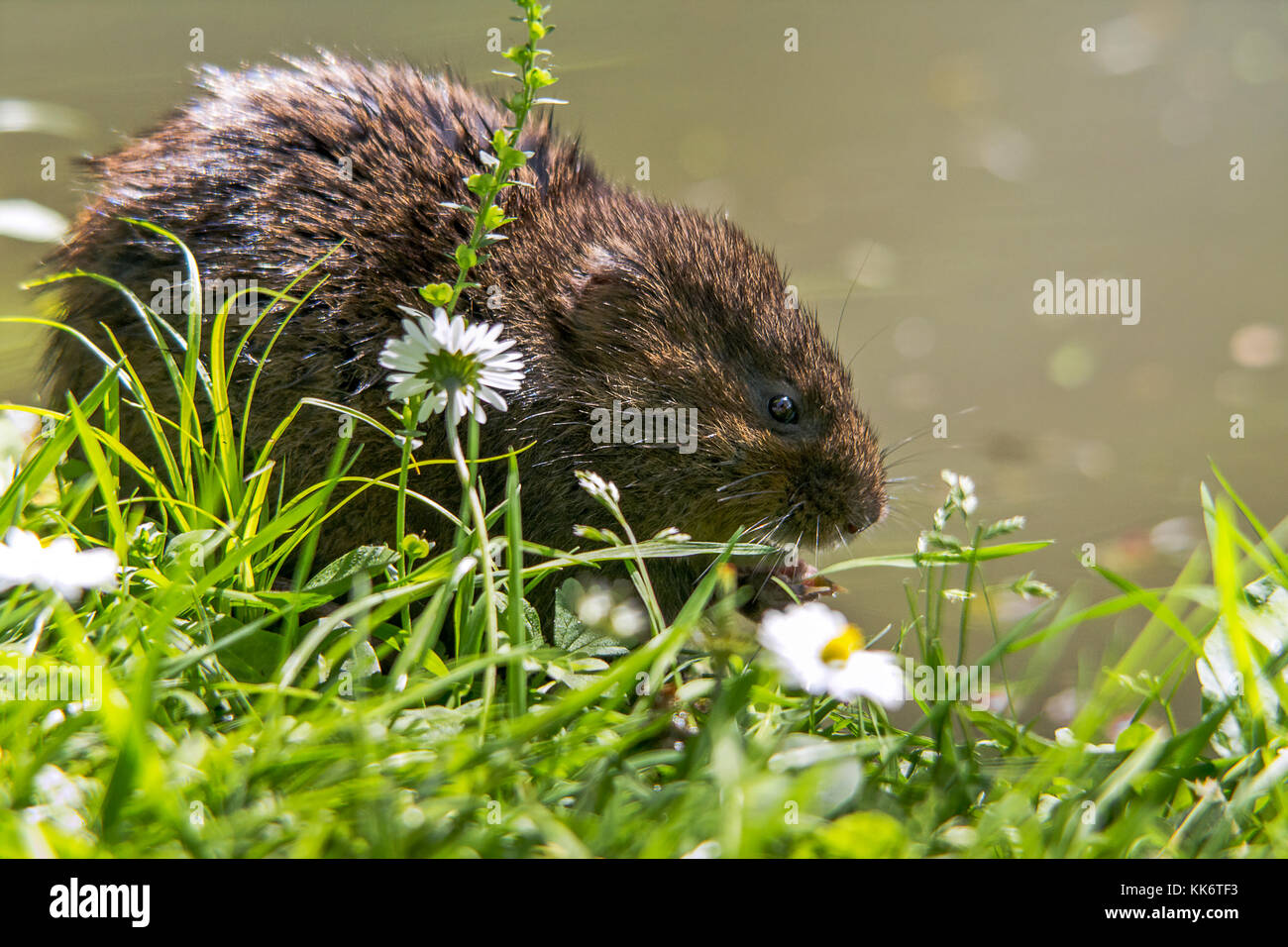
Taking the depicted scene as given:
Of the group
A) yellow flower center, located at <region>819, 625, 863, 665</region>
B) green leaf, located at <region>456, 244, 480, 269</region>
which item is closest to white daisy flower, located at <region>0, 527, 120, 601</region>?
green leaf, located at <region>456, 244, 480, 269</region>

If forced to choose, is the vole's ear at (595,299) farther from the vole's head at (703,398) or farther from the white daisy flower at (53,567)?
the white daisy flower at (53,567)

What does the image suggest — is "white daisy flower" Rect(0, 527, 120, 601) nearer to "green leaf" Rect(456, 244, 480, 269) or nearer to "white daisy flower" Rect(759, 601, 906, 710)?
"green leaf" Rect(456, 244, 480, 269)

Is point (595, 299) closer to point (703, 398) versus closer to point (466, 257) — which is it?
point (703, 398)

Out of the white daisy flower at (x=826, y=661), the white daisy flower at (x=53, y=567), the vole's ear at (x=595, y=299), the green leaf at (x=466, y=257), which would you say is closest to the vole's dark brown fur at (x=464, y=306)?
the vole's ear at (x=595, y=299)

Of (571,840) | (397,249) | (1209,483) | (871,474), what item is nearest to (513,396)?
(397,249)

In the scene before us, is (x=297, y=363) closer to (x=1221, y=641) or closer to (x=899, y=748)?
(x=899, y=748)
